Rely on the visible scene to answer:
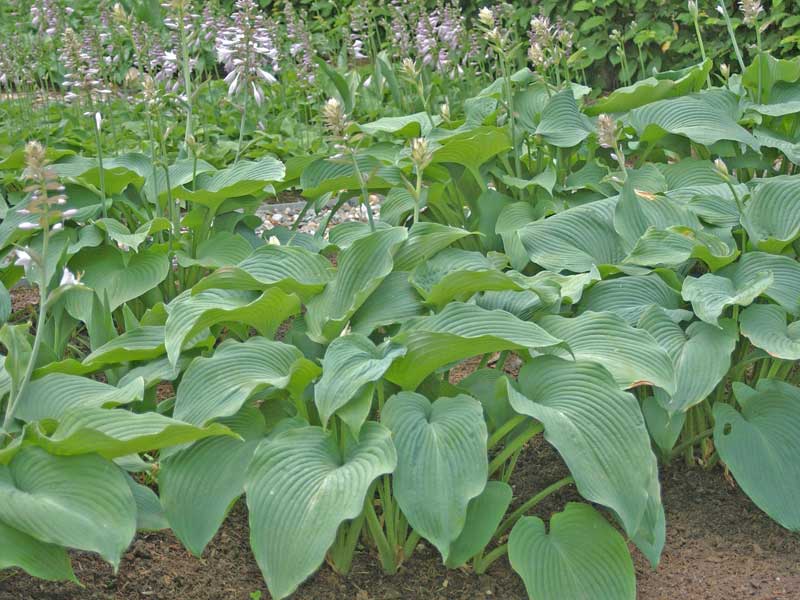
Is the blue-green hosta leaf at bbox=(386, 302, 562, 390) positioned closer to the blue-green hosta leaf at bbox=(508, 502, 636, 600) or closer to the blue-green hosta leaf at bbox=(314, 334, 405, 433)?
the blue-green hosta leaf at bbox=(314, 334, 405, 433)

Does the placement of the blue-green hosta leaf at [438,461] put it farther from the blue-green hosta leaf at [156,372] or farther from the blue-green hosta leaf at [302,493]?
the blue-green hosta leaf at [156,372]

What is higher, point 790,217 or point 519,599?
point 790,217

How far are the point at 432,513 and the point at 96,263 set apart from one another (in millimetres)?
2006

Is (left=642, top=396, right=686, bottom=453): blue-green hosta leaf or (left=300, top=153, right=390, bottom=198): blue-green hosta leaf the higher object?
(left=300, top=153, right=390, bottom=198): blue-green hosta leaf

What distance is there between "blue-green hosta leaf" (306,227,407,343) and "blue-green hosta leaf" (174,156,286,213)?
84cm

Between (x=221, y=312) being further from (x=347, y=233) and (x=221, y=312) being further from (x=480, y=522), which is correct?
(x=347, y=233)

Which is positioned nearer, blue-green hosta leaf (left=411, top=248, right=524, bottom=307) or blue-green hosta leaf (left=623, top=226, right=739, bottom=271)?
blue-green hosta leaf (left=411, top=248, right=524, bottom=307)


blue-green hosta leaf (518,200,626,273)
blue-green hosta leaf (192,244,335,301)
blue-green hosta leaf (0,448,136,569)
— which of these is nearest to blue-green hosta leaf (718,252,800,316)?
blue-green hosta leaf (518,200,626,273)

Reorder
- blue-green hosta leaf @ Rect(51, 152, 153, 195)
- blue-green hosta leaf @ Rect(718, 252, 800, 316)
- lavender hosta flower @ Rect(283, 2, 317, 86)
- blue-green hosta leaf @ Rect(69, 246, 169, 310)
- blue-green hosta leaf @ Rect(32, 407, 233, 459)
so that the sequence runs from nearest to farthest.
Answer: blue-green hosta leaf @ Rect(32, 407, 233, 459) → blue-green hosta leaf @ Rect(718, 252, 800, 316) → blue-green hosta leaf @ Rect(69, 246, 169, 310) → blue-green hosta leaf @ Rect(51, 152, 153, 195) → lavender hosta flower @ Rect(283, 2, 317, 86)

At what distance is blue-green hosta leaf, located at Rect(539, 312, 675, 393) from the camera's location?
8.62ft

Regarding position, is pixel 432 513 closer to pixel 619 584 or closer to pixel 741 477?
pixel 619 584

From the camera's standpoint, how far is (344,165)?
417 centimetres

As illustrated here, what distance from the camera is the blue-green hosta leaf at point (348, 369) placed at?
2414mm

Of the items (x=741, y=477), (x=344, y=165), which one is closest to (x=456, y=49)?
(x=344, y=165)
